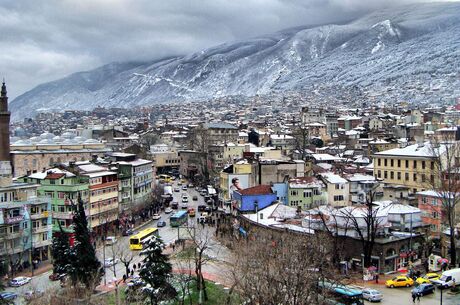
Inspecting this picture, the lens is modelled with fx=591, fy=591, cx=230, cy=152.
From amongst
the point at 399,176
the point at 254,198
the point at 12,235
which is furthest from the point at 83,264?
the point at 399,176

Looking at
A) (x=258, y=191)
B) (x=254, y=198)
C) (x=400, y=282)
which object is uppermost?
(x=258, y=191)

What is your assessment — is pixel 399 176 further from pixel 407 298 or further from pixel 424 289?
pixel 407 298

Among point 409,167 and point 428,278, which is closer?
point 428,278

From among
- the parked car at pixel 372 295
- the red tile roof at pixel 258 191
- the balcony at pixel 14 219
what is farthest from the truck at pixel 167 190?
the parked car at pixel 372 295

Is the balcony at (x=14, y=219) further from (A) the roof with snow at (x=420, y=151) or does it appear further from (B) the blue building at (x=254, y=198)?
(A) the roof with snow at (x=420, y=151)

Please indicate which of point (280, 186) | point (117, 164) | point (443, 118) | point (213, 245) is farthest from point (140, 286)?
point (443, 118)

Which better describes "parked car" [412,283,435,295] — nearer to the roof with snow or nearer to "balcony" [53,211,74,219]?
the roof with snow

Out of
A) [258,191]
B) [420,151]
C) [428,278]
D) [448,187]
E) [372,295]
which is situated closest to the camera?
[372,295]

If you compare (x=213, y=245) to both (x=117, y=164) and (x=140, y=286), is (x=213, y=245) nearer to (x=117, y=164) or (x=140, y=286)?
(x=140, y=286)
